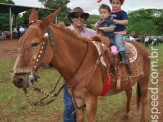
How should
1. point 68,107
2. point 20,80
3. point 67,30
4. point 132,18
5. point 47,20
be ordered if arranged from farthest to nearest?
point 132,18
point 68,107
point 67,30
point 47,20
point 20,80

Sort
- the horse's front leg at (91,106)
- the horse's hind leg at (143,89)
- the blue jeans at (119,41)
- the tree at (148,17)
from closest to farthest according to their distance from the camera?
the horse's front leg at (91,106) < the blue jeans at (119,41) < the horse's hind leg at (143,89) < the tree at (148,17)

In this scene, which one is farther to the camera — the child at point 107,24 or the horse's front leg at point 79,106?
the child at point 107,24

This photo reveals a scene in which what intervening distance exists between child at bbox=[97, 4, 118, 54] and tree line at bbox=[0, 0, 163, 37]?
1.28 m

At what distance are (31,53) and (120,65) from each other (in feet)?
6.30

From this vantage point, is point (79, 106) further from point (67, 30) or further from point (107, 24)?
point (107, 24)

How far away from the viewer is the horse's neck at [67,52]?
298cm

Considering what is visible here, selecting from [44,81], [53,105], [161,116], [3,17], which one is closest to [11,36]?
[3,17]

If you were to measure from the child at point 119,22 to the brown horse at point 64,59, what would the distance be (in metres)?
0.59

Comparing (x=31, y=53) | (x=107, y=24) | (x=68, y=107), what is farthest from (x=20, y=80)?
(x=107, y=24)

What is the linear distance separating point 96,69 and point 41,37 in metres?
1.14

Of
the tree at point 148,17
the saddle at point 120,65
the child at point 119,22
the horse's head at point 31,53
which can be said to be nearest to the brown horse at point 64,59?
the horse's head at point 31,53

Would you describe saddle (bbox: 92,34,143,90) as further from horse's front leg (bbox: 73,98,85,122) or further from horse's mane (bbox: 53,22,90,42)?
horse's front leg (bbox: 73,98,85,122)

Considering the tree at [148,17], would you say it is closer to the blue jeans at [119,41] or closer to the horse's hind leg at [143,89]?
the horse's hind leg at [143,89]

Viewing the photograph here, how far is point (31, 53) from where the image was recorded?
8.32 feet
